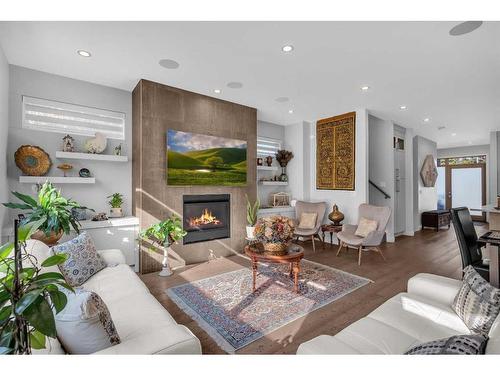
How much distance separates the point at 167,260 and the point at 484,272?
3.66 m

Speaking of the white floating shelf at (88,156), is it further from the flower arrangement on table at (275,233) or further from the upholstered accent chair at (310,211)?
the upholstered accent chair at (310,211)

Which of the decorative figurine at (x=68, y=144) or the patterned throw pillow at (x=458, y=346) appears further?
the decorative figurine at (x=68, y=144)

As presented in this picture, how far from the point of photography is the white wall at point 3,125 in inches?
106

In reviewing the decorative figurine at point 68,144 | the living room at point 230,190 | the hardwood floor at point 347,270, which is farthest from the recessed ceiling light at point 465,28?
the decorative figurine at point 68,144

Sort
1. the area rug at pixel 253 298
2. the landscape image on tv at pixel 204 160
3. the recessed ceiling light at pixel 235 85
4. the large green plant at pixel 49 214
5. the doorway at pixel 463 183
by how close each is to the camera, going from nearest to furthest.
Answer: the large green plant at pixel 49 214, the area rug at pixel 253 298, the recessed ceiling light at pixel 235 85, the landscape image on tv at pixel 204 160, the doorway at pixel 463 183

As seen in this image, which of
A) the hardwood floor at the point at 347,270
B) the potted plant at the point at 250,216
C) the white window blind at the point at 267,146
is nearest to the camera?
the hardwood floor at the point at 347,270

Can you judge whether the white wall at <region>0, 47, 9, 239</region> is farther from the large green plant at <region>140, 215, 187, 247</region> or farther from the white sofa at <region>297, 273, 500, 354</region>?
the white sofa at <region>297, 273, 500, 354</region>

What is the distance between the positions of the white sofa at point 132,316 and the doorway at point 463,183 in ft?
34.8

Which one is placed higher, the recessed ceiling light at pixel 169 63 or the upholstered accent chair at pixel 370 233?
the recessed ceiling light at pixel 169 63

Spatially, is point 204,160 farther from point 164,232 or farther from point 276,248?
point 276,248

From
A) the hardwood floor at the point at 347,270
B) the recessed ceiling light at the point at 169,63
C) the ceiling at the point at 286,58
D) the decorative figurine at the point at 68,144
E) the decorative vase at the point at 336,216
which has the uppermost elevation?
the recessed ceiling light at the point at 169,63

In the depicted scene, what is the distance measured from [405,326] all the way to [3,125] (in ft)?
14.2

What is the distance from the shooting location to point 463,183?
28.9 ft
